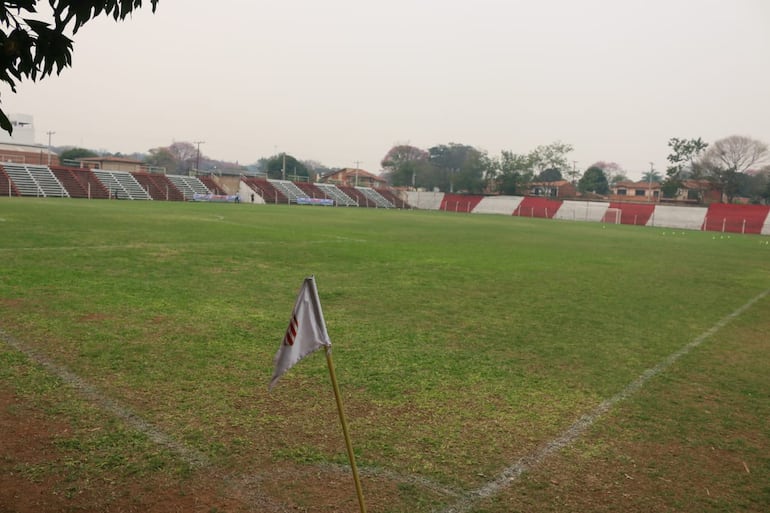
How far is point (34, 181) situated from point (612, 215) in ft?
197

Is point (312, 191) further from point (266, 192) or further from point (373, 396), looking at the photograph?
point (373, 396)

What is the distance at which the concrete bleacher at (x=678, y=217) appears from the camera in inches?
2356

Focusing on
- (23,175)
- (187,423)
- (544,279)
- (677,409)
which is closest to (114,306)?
(187,423)

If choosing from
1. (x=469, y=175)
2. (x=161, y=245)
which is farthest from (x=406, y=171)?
(x=161, y=245)

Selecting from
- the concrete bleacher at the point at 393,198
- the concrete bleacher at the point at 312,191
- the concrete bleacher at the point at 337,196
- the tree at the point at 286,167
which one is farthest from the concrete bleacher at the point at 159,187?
the tree at the point at 286,167

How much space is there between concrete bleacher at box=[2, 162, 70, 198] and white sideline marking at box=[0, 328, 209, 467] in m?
52.3

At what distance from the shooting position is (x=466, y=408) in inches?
222

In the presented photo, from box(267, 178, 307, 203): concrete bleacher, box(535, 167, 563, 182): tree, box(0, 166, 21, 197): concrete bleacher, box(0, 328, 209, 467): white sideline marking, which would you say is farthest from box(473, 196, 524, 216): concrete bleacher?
box(0, 328, 209, 467): white sideline marking

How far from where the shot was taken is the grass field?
13.3ft

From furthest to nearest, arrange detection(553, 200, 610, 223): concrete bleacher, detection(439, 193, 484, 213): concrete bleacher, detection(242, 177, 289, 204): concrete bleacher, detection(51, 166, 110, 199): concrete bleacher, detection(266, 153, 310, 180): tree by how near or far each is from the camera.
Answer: detection(266, 153, 310, 180): tree < detection(439, 193, 484, 213): concrete bleacher < detection(553, 200, 610, 223): concrete bleacher < detection(242, 177, 289, 204): concrete bleacher < detection(51, 166, 110, 199): concrete bleacher

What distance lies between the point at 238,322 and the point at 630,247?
23.6 meters

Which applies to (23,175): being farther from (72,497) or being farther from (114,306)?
(72,497)

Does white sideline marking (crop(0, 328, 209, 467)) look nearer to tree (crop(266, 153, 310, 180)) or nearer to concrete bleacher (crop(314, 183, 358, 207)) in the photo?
concrete bleacher (crop(314, 183, 358, 207))

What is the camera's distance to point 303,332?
3.52 meters
